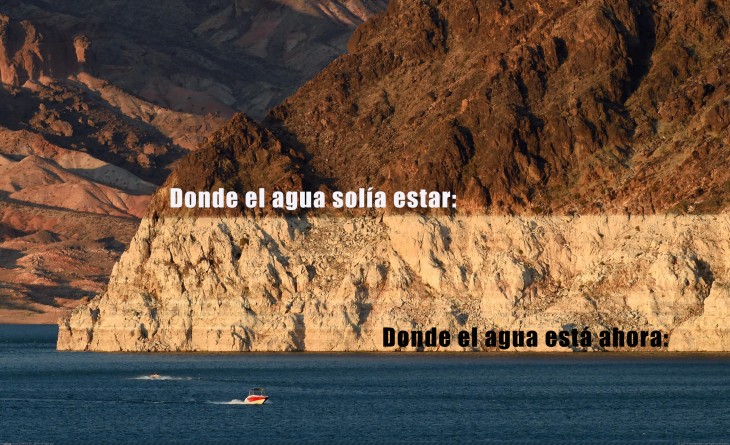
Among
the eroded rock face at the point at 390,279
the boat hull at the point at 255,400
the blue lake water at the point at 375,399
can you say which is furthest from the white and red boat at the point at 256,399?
the eroded rock face at the point at 390,279

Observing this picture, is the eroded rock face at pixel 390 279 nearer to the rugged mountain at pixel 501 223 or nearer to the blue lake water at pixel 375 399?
the rugged mountain at pixel 501 223

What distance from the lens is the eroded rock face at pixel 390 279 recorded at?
542 ft

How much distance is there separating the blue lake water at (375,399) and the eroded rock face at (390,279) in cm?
276

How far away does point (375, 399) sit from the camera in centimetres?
13262

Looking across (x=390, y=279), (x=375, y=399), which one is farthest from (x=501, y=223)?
(x=375, y=399)

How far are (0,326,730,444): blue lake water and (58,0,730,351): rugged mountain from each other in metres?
3.87

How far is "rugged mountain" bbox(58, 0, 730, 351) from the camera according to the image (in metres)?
167

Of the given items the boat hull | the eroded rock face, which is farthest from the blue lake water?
the eroded rock face

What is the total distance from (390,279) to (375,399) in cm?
4095

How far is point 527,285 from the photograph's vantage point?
170m

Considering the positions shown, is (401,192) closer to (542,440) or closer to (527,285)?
(527,285)

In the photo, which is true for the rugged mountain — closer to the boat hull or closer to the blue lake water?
the blue lake water

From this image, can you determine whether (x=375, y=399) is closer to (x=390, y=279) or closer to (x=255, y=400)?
(x=255, y=400)

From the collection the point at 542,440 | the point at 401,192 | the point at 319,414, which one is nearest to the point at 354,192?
the point at 401,192
